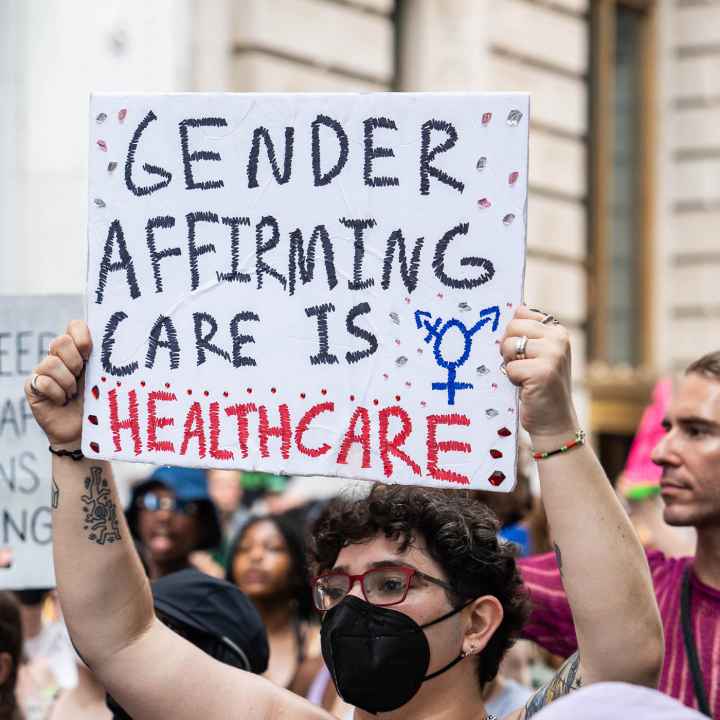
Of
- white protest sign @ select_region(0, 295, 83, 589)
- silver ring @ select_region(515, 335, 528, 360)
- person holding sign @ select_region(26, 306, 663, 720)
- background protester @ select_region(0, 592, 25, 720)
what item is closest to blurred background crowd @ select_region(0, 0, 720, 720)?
background protester @ select_region(0, 592, 25, 720)

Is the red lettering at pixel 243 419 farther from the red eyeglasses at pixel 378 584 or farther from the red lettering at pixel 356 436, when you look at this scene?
the red eyeglasses at pixel 378 584

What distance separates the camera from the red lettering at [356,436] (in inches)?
117

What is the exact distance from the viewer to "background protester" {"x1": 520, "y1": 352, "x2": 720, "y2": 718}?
352cm

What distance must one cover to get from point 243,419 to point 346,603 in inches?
15.1

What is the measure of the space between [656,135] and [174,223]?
49.2ft

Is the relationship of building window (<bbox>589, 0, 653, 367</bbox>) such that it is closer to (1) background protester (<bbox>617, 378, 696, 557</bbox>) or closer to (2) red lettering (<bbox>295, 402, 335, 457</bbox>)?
(1) background protester (<bbox>617, 378, 696, 557</bbox>)

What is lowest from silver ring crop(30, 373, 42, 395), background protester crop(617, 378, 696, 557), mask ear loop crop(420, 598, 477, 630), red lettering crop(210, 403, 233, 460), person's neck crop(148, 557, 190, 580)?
person's neck crop(148, 557, 190, 580)

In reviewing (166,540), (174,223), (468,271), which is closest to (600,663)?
(468,271)

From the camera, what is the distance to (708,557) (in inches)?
144

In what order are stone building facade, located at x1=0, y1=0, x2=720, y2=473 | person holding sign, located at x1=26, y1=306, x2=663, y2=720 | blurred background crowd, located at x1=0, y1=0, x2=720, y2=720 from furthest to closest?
stone building facade, located at x1=0, y1=0, x2=720, y2=473 → blurred background crowd, located at x1=0, y1=0, x2=720, y2=720 → person holding sign, located at x1=26, y1=306, x2=663, y2=720

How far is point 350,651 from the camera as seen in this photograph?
300cm

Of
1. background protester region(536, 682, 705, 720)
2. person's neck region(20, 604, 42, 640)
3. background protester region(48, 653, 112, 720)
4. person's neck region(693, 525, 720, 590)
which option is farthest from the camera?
person's neck region(20, 604, 42, 640)

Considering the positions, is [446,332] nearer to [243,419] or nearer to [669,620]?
[243,419]

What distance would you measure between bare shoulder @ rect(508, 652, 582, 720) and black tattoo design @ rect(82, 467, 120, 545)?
0.84 metres
